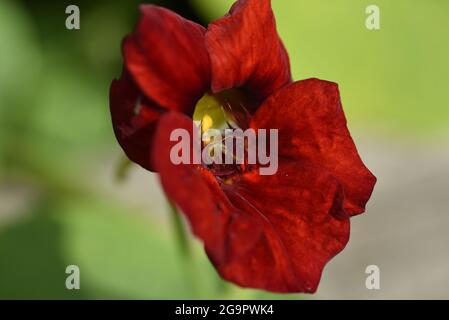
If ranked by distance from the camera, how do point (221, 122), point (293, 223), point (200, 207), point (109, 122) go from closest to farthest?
point (200, 207), point (293, 223), point (221, 122), point (109, 122)

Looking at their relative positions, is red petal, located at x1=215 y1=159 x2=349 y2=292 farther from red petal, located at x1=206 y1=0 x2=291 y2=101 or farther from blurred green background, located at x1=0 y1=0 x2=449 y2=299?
blurred green background, located at x1=0 y1=0 x2=449 y2=299

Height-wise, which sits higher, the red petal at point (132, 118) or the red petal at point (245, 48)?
the red petal at point (245, 48)

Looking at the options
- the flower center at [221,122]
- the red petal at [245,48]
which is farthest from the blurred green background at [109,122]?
the red petal at [245,48]

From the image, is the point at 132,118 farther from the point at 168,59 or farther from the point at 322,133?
A: the point at 322,133

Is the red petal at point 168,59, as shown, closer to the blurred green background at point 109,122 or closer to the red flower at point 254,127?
the red flower at point 254,127

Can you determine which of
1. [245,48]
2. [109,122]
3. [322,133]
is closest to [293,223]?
[322,133]

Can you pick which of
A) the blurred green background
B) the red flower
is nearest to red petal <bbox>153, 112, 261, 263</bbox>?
the red flower
